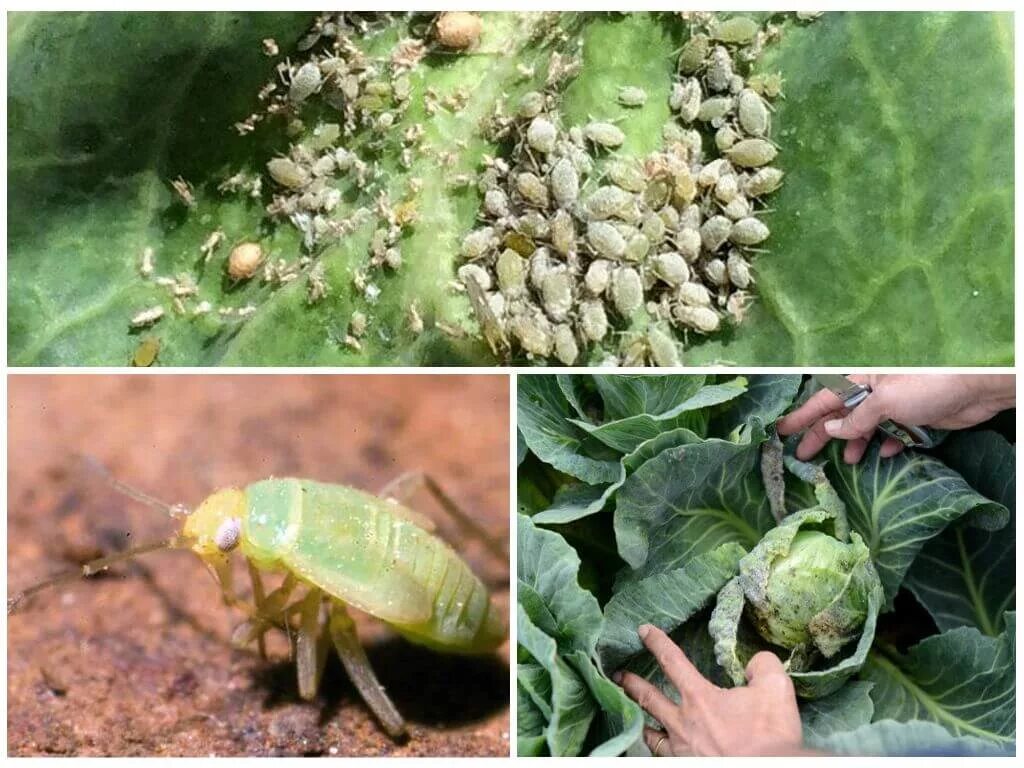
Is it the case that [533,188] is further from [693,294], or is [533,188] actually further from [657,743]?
[657,743]

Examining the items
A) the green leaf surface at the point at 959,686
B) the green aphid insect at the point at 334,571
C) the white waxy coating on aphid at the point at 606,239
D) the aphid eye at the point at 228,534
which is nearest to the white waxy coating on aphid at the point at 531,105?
the white waxy coating on aphid at the point at 606,239

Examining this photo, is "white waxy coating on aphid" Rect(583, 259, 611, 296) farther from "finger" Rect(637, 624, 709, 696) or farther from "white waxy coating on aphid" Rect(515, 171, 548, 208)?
"finger" Rect(637, 624, 709, 696)

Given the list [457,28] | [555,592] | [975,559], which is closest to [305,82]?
[457,28]

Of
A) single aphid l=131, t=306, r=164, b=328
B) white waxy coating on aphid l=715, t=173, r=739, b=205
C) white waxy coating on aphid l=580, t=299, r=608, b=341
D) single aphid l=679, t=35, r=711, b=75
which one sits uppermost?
single aphid l=679, t=35, r=711, b=75

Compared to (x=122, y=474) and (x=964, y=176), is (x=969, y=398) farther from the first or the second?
(x=122, y=474)

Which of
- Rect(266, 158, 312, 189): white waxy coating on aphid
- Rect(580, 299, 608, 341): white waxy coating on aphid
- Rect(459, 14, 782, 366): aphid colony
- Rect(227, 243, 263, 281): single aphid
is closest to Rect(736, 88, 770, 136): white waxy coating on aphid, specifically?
Rect(459, 14, 782, 366): aphid colony

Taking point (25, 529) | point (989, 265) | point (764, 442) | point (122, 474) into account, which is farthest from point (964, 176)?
point (25, 529)
